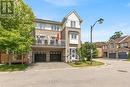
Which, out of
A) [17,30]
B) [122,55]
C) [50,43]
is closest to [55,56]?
[50,43]

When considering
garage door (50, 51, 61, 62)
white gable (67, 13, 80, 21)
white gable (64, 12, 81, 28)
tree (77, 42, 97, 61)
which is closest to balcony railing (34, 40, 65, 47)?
garage door (50, 51, 61, 62)

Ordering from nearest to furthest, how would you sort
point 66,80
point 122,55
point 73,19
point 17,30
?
1. point 66,80
2. point 17,30
3. point 73,19
4. point 122,55

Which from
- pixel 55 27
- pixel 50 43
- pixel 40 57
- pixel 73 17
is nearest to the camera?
pixel 50 43

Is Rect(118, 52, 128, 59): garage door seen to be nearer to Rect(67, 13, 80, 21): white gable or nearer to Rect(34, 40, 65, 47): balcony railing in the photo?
Rect(67, 13, 80, 21): white gable

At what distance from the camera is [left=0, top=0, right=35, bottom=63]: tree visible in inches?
1005

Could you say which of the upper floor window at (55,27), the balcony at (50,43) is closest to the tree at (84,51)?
the balcony at (50,43)

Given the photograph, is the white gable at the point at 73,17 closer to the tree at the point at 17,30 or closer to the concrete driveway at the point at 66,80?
the tree at the point at 17,30

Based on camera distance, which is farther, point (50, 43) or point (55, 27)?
point (55, 27)

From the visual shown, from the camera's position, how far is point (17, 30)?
89.0ft

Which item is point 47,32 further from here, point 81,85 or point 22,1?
point 81,85

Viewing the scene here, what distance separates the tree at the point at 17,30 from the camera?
2552 cm

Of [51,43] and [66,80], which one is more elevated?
[51,43]

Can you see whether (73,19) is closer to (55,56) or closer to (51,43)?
(51,43)

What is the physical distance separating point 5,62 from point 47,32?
442 inches
